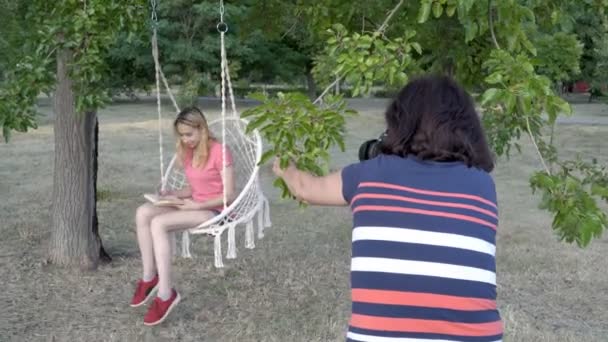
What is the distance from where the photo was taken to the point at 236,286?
18.0ft

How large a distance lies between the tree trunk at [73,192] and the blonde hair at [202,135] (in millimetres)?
1361

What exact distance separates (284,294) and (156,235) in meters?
1.33

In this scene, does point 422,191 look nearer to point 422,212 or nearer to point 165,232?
point 422,212

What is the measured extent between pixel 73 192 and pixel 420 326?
14.8 feet

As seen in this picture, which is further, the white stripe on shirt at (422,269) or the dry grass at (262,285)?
the dry grass at (262,285)

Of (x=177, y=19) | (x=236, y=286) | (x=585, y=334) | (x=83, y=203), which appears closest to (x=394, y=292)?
(x=585, y=334)

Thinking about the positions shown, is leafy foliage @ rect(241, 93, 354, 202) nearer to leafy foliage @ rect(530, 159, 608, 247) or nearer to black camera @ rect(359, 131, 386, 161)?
black camera @ rect(359, 131, 386, 161)

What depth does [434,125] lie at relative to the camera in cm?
187

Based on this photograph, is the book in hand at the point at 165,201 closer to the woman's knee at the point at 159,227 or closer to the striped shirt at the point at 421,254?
the woman's knee at the point at 159,227

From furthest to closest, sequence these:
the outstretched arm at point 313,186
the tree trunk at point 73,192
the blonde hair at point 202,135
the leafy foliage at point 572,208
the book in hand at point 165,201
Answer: the tree trunk at point 73,192 → the blonde hair at point 202,135 → the book in hand at point 165,201 → the leafy foliage at point 572,208 → the outstretched arm at point 313,186

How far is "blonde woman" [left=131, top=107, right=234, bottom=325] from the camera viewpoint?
169 inches

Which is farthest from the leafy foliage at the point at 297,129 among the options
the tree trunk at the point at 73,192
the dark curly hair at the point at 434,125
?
the tree trunk at the point at 73,192

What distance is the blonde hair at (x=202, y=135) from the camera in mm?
4516

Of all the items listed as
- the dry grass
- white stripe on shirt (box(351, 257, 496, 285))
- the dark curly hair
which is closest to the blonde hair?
the dry grass
